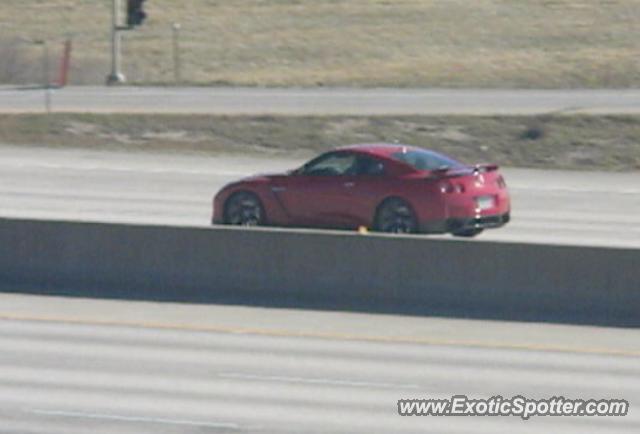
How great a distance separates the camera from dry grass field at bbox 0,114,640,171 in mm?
38594

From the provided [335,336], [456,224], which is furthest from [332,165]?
[335,336]

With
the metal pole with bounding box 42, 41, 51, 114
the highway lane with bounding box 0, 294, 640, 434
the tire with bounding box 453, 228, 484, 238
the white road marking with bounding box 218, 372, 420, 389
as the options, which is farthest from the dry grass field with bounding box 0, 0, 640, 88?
the white road marking with bounding box 218, 372, 420, 389

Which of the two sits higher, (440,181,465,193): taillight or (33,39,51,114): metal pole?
(440,181,465,193): taillight

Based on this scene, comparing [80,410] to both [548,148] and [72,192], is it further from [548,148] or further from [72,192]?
[548,148]

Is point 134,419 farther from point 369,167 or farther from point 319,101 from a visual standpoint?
point 319,101

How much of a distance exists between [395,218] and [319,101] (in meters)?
24.4

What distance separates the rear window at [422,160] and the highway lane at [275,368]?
5.03 m

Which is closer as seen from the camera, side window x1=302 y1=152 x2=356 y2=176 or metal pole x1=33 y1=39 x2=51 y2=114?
side window x1=302 y1=152 x2=356 y2=176

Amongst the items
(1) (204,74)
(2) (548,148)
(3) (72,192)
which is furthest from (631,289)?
(1) (204,74)

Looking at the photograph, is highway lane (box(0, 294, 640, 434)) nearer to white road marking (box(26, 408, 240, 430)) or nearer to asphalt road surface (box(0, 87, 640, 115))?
white road marking (box(26, 408, 240, 430))

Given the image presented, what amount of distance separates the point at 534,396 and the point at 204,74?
4958 cm

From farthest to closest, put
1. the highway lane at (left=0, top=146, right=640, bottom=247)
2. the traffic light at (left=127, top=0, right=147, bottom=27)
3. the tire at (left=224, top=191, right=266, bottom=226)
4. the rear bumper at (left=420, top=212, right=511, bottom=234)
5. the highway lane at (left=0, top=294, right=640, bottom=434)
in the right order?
1. the traffic light at (left=127, top=0, right=147, bottom=27)
2. the highway lane at (left=0, top=146, right=640, bottom=247)
3. the tire at (left=224, top=191, right=266, bottom=226)
4. the rear bumper at (left=420, top=212, right=511, bottom=234)
5. the highway lane at (left=0, top=294, right=640, bottom=434)

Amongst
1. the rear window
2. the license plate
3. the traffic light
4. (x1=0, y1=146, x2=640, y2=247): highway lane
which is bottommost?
(x1=0, y1=146, x2=640, y2=247): highway lane

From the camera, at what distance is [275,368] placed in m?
15.0
